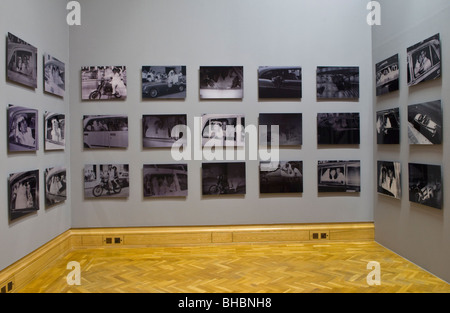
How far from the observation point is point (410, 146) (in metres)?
6.08

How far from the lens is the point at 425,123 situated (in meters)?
5.57

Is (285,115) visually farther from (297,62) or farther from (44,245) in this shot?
(44,245)

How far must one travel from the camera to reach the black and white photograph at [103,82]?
7.21m

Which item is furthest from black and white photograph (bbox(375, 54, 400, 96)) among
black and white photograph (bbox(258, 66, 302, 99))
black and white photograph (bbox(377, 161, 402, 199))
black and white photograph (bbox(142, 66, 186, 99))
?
black and white photograph (bbox(142, 66, 186, 99))

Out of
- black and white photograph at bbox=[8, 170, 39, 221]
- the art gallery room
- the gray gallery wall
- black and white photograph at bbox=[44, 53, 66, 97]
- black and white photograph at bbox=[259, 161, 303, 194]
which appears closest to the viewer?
black and white photograph at bbox=[8, 170, 39, 221]

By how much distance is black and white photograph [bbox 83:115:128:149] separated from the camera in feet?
23.7

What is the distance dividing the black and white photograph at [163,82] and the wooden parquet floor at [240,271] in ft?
11.1

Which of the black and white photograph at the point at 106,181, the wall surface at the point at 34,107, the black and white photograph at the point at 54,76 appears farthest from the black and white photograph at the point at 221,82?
the wall surface at the point at 34,107

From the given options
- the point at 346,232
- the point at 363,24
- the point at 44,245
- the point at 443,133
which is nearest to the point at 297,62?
the point at 363,24

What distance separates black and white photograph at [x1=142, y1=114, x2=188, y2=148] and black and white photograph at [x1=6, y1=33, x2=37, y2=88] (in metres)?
2.30

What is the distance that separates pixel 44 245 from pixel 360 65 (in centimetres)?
759

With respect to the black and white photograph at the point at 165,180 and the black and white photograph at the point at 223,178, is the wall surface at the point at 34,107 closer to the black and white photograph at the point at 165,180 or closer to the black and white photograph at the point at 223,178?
the black and white photograph at the point at 165,180

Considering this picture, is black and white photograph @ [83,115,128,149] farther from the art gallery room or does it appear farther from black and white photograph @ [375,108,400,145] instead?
black and white photograph @ [375,108,400,145]

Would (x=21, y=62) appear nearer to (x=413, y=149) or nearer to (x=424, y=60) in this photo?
(x=424, y=60)
